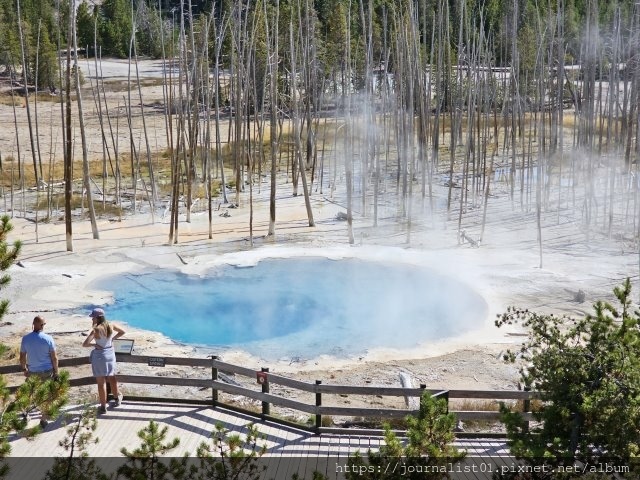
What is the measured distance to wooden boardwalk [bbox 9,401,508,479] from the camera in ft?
24.5

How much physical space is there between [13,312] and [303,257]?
7.32 m

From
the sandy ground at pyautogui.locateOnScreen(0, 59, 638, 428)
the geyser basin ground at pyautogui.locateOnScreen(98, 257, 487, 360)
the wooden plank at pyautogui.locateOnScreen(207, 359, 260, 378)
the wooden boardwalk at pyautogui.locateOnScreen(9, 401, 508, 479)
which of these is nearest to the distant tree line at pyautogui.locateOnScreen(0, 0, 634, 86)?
the sandy ground at pyautogui.locateOnScreen(0, 59, 638, 428)

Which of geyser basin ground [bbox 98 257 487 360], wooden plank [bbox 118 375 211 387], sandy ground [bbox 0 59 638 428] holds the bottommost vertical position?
geyser basin ground [bbox 98 257 487 360]

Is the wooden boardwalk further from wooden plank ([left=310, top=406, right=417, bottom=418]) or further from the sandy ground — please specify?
the sandy ground

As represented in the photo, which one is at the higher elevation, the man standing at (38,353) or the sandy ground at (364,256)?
the man standing at (38,353)

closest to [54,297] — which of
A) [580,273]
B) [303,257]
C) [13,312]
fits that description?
[13,312]

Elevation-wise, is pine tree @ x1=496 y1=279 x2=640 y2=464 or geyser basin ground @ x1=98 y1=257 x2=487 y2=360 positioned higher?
pine tree @ x1=496 y1=279 x2=640 y2=464

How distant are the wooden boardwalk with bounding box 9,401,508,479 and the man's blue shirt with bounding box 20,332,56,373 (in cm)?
55

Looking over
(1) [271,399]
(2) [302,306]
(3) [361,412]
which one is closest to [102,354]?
(1) [271,399]

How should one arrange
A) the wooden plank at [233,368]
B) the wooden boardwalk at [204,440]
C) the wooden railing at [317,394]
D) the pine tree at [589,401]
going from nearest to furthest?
the pine tree at [589,401], the wooden boardwalk at [204,440], the wooden railing at [317,394], the wooden plank at [233,368]

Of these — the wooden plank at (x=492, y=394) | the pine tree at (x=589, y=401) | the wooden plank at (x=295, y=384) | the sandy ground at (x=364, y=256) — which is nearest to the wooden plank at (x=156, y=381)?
the wooden plank at (x=295, y=384)

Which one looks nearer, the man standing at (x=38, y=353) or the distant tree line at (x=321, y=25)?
the man standing at (x=38, y=353)

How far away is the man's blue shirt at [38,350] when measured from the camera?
7.93m

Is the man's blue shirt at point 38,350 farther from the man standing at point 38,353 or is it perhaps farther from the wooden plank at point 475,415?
the wooden plank at point 475,415
